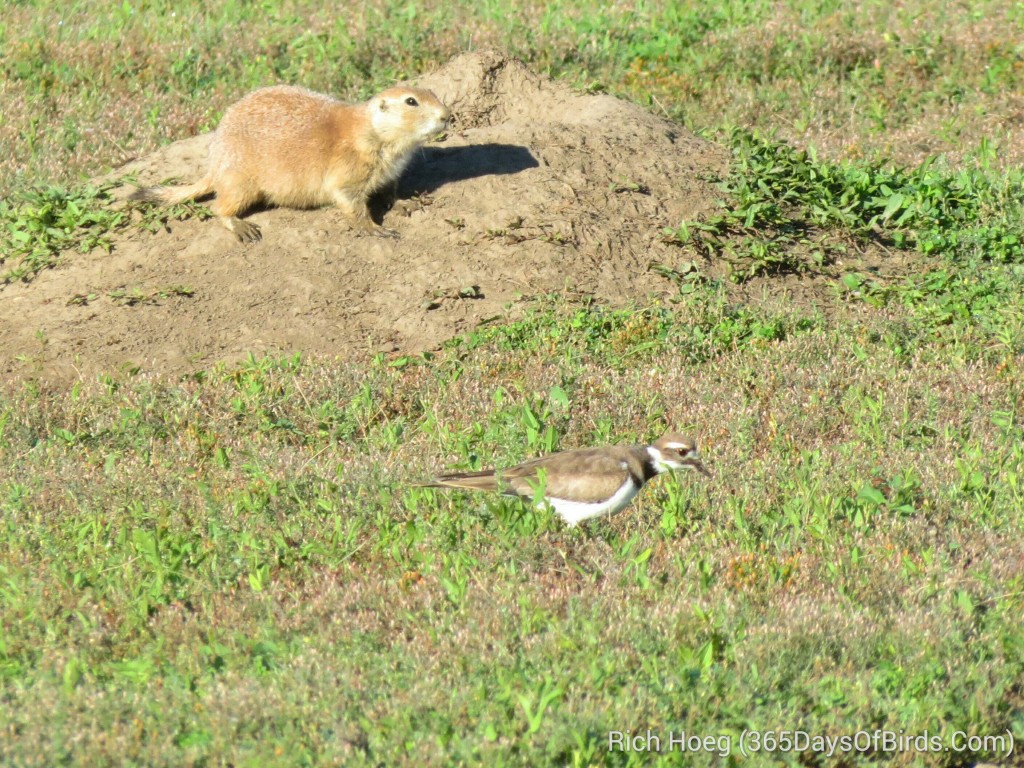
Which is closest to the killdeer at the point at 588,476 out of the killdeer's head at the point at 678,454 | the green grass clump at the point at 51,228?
the killdeer's head at the point at 678,454

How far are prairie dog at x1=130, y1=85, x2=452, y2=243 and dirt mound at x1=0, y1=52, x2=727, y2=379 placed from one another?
155mm

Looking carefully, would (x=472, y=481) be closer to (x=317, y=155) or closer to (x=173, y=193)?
(x=317, y=155)

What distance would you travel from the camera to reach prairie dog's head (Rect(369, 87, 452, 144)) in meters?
9.55

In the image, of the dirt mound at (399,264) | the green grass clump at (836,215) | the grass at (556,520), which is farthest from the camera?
the green grass clump at (836,215)

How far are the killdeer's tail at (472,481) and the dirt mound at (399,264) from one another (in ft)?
8.44

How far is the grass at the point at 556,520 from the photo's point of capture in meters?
4.86

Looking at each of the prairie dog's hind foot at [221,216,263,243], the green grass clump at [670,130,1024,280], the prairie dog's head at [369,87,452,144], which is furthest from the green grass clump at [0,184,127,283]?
the green grass clump at [670,130,1024,280]

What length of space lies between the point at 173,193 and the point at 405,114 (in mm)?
1823

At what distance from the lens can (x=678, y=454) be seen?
643 cm

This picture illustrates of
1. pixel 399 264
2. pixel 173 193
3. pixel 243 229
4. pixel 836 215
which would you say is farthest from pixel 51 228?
pixel 836 215

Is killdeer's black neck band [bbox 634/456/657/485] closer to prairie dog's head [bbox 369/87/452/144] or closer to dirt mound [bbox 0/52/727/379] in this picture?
dirt mound [bbox 0/52/727/379]

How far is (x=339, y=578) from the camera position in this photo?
5914mm

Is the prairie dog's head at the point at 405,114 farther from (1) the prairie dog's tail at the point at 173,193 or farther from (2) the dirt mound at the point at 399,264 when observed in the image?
(1) the prairie dog's tail at the point at 173,193

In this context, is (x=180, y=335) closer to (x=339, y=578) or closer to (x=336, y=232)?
(x=336, y=232)
